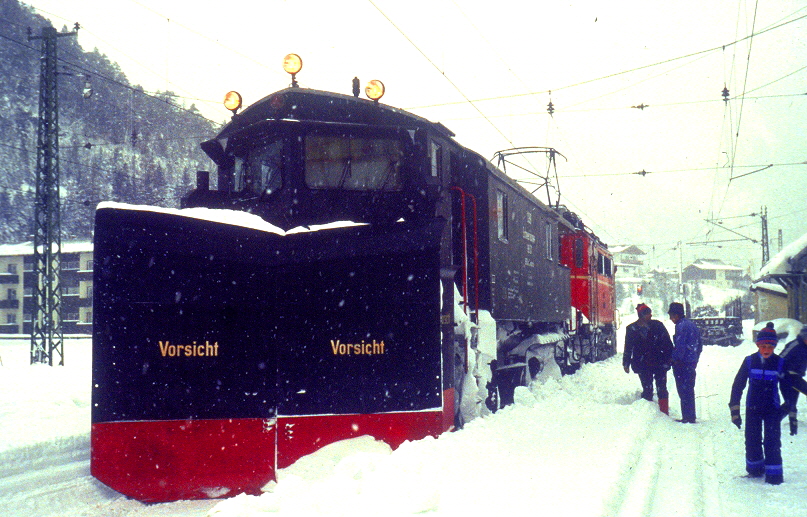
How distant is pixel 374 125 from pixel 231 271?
7.19 ft

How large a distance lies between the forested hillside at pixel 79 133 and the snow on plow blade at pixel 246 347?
60499mm

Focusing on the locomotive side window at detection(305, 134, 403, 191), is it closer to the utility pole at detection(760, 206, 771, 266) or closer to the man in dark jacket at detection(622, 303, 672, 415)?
the man in dark jacket at detection(622, 303, 672, 415)

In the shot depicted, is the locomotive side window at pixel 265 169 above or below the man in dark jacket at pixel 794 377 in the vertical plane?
above

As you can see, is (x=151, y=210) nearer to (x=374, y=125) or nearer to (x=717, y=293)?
(x=374, y=125)

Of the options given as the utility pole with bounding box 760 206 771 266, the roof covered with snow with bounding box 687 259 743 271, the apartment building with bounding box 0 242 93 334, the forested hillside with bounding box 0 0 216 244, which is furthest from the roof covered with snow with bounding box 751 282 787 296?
the roof covered with snow with bounding box 687 259 743 271

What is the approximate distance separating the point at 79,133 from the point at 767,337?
72609 mm

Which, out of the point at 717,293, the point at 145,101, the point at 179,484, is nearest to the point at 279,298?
the point at 179,484

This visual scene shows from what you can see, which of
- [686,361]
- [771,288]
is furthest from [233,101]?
[771,288]

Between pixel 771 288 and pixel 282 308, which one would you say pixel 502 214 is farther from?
pixel 771 288

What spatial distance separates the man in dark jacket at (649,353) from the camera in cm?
1095

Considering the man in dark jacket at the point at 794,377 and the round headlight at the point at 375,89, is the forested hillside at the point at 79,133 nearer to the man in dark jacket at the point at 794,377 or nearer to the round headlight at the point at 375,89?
the round headlight at the point at 375,89

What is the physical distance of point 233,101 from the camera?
24.7ft

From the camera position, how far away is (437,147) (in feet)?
25.0

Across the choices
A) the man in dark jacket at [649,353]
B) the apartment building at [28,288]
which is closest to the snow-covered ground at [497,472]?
the man in dark jacket at [649,353]
